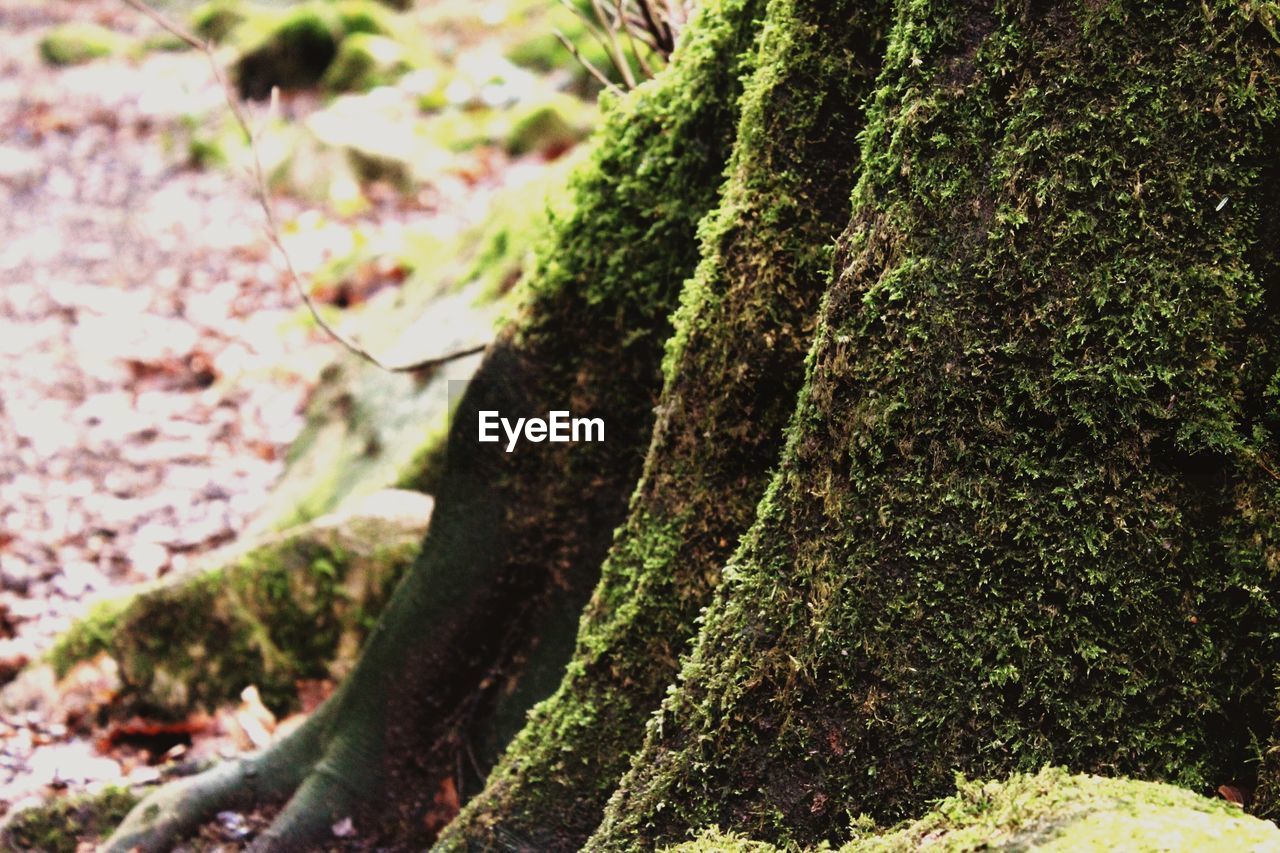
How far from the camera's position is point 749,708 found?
2.05 metres

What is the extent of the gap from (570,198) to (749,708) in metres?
1.75

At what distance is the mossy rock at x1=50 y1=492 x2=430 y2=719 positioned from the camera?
4.55 metres

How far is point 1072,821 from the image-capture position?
1.66 metres

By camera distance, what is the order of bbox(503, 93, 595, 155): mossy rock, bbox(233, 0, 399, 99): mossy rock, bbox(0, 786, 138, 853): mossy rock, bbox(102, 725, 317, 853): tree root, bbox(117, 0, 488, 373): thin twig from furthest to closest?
bbox(233, 0, 399, 99): mossy rock → bbox(503, 93, 595, 155): mossy rock → bbox(0, 786, 138, 853): mossy rock → bbox(102, 725, 317, 853): tree root → bbox(117, 0, 488, 373): thin twig

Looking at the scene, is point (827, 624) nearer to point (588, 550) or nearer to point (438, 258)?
point (588, 550)

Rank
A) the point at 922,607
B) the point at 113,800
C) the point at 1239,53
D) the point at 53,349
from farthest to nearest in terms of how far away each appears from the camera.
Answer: the point at 53,349
the point at 113,800
the point at 922,607
the point at 1239,53

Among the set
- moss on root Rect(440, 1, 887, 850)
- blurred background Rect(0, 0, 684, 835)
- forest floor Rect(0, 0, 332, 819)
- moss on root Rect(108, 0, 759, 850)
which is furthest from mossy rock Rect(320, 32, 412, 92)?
moss on root Rect(440, 1, 887, 850)

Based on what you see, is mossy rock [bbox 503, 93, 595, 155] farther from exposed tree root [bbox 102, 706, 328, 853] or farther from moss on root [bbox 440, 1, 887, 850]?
moss on root [bbox 440, 1, 887, 850]

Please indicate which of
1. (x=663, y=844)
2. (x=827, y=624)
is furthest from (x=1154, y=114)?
(x=663, y=844)

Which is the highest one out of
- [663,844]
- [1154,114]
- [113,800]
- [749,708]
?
[1154,114]

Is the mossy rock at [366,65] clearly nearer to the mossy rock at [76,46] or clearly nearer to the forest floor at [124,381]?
the forest floor at [124,381]

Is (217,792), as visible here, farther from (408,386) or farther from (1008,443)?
(1008,443)

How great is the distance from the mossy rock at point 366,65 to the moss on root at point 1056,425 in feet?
42.3

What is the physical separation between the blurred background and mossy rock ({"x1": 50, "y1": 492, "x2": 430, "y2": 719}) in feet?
0.04
